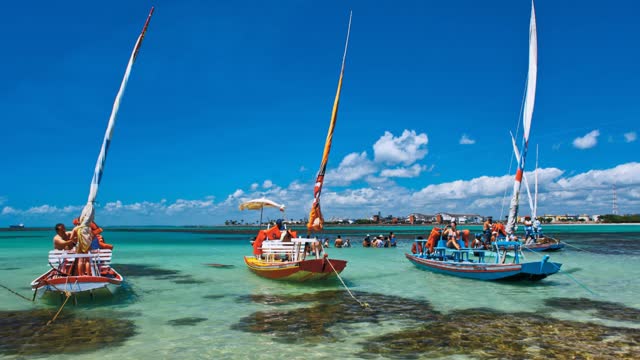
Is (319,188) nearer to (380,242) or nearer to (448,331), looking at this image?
(448,331)

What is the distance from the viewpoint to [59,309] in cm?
1316

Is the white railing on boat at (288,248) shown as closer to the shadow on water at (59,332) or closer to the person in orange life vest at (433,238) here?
the person in orange life vest at (433,238)

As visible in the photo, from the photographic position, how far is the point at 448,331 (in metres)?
10.8

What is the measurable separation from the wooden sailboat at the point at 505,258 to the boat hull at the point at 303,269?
215 inches

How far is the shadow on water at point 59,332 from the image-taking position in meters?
9.54

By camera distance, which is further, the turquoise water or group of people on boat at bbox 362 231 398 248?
group of people on boat at bbox 362 231 398 248

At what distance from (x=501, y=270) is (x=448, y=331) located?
7.48 metres

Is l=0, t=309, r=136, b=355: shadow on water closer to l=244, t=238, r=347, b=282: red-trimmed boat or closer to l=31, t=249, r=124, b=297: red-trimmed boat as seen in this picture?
l=31, t=249, r=124, b=297: red-trimmed boat

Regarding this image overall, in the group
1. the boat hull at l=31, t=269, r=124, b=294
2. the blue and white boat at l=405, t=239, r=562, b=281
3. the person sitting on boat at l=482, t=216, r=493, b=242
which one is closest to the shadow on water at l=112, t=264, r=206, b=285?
the boat hull at l=31, t=269, r=124, b=294

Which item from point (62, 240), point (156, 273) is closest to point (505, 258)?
point (62, 240)

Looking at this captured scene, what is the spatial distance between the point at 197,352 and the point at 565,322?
9208 mm

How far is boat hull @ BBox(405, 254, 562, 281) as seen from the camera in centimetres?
1692

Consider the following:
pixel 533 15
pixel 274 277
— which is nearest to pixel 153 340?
pixel 274 277

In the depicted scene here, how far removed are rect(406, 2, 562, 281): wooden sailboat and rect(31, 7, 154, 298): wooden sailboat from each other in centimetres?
1301
